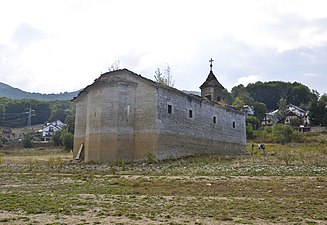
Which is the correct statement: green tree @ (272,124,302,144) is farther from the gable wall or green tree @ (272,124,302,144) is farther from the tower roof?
the gable wall

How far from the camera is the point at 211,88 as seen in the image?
42.8 m

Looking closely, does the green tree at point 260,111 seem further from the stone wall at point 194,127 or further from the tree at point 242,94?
the stone wall at point 194,127

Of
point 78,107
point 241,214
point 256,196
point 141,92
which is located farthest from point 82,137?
point 241,214

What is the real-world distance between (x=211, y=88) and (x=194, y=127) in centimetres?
1164

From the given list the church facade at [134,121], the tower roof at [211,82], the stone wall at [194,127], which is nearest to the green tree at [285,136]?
the stone wall at [194,127]

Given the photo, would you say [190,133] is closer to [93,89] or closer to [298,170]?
[93,89]

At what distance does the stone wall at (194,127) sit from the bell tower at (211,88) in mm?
3380

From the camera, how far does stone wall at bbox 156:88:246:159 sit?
28.6 meters

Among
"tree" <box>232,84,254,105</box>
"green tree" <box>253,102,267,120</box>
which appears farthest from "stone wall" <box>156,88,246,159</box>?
"tree" <box>232,84,254,105</box>

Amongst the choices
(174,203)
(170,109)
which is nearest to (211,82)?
(170,109)

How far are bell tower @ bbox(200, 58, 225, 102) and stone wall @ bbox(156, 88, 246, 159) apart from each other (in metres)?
3.38

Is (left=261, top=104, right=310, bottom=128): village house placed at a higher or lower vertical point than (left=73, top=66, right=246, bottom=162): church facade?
higher

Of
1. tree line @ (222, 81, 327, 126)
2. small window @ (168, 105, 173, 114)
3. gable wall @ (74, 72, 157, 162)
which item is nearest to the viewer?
gable wall @ (74, 72, 157, 162)

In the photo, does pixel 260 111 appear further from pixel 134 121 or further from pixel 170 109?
pixel 134 121
